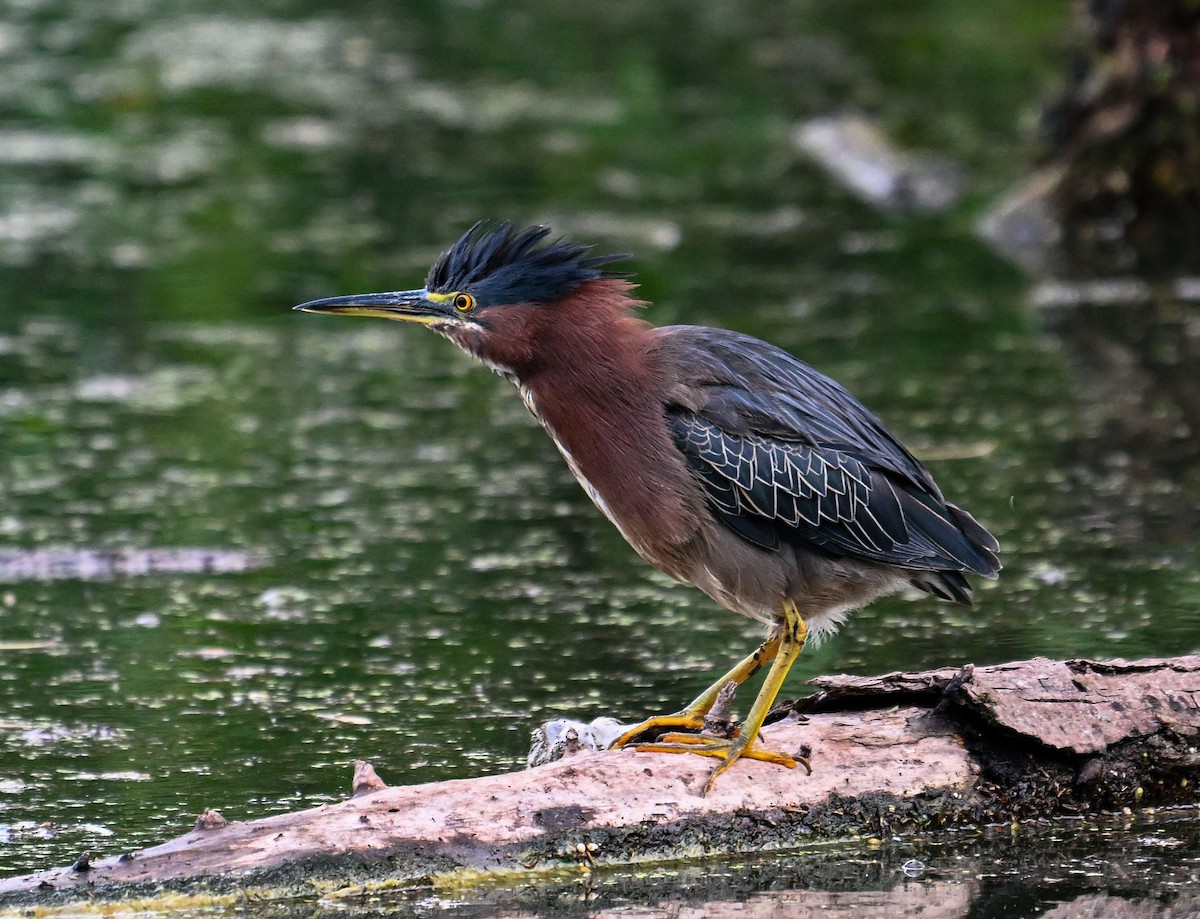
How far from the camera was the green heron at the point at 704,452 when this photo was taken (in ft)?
16.0

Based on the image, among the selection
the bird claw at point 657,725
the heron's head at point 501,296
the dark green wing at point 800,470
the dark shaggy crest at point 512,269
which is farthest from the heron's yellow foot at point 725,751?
the dark shaggy crest at point 512,269

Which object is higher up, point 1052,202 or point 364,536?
point 1052,202

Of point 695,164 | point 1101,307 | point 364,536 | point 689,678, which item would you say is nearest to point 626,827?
point 689,678

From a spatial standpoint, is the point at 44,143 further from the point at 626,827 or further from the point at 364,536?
the point at 626,827

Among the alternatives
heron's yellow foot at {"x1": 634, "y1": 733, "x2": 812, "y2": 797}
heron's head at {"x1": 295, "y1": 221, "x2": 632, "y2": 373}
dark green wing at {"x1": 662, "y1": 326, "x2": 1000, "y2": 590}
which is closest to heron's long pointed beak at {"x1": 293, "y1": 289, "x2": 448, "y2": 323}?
heron's head at {"x1": 295, "y1": 221, "x2": 632, "y2": 373}

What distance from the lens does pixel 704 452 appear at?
16.0ft

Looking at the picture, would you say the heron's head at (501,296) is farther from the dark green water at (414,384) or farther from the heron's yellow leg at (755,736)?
the dark green water at (414,384)

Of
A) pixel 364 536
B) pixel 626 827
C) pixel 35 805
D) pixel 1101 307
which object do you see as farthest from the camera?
pixel 1101 307

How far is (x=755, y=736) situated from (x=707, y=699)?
0.42 meters

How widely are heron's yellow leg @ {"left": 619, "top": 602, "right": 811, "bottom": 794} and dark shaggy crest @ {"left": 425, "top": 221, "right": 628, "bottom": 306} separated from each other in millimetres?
1034

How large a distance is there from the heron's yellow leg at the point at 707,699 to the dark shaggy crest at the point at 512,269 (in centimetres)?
108

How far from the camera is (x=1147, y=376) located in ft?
29.2

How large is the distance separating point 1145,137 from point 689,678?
6667mm

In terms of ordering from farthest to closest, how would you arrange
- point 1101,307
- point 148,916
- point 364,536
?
point 1101,307 < point 364,536 < point 148,916
